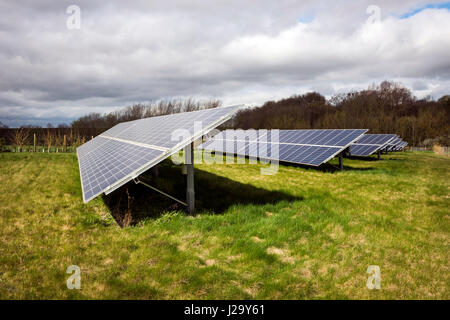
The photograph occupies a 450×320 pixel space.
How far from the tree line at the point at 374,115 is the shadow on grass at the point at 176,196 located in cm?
4408

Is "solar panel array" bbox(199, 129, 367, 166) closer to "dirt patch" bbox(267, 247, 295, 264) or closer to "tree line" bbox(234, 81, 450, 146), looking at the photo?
"dirt patch" bbox(267, 247, 295, 264)

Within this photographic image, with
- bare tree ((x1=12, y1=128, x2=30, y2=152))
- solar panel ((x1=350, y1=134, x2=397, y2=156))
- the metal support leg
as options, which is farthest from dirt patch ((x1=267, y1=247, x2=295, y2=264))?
bare tree ((x1=12, y1=128, x2=30, y2=152))

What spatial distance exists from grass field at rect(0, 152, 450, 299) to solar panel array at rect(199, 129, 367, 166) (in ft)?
17.1

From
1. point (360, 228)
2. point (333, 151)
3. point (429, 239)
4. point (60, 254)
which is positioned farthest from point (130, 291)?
point (333, 151)

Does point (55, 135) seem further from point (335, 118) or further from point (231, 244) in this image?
point (335, 118)

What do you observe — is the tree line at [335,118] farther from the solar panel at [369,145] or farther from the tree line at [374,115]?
the solar panel at [369,145]

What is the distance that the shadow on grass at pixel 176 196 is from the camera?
27.6 feet

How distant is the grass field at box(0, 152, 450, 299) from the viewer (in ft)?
15.8

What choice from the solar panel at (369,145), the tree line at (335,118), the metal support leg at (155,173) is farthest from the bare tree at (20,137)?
the solar panel at (369,145)

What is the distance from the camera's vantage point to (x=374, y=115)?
5669 cm

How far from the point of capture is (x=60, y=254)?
5.91 meters

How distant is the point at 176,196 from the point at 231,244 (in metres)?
4.24
